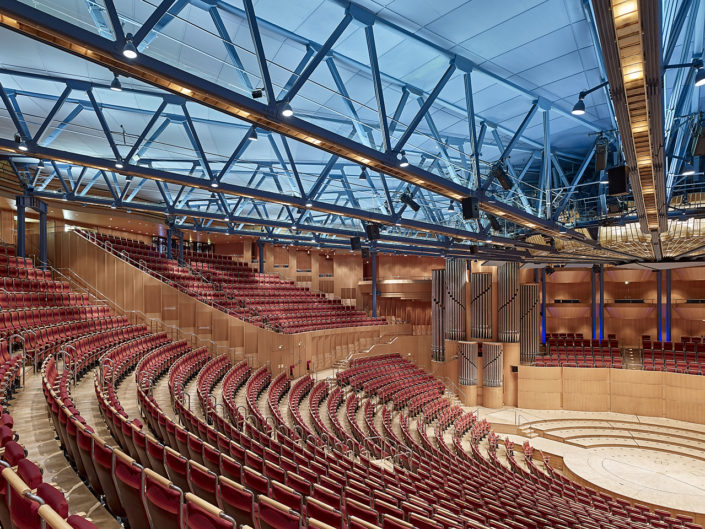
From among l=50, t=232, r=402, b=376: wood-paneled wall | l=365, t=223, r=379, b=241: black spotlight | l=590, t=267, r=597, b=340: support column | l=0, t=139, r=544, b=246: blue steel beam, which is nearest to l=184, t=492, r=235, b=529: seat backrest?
l=0, t=139, r=544, b=246: blue steel beam

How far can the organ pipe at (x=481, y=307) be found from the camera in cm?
1817

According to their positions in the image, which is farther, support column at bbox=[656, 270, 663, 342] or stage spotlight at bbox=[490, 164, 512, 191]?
support column at bbox=[656, 270, 663, 342]

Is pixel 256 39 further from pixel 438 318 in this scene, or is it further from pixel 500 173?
pixel 438 318

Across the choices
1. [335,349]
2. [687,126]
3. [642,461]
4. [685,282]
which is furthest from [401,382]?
[685,282]

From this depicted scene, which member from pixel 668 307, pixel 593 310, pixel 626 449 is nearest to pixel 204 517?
pixel 626 449

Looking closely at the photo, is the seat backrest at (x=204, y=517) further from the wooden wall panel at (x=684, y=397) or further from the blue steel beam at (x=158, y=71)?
the wooden wall panel at (x=684, y=397)

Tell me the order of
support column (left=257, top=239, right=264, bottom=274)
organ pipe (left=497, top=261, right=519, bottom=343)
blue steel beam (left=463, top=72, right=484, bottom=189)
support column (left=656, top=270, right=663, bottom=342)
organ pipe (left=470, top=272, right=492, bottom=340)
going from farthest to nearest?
support column (left=257, top=239, right=264, bottom=274) → support column (left=656, top=270, right=663, bottom=342) → organ pipe (left=470, top=272, right=492, bottom=340) → organ pipe (left=497, top=261, right=519, bottom=343) → blue steel beam (left=463, top=72, right=484, bottom=189)

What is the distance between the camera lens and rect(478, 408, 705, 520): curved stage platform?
10.4 metres

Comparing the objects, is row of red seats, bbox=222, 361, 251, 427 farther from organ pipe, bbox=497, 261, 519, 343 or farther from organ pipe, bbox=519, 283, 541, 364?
organ pipe, bbox=519, 283, 541, 364

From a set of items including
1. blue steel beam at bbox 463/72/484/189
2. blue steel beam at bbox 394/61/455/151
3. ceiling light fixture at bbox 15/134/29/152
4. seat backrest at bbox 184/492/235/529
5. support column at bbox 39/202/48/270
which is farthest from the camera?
support column at bbox 39/202/48/270

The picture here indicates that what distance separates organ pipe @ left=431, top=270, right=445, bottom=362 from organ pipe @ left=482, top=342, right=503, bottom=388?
1965 mm

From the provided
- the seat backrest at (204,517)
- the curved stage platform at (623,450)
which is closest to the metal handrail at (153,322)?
the curved stage platform at (623,450)

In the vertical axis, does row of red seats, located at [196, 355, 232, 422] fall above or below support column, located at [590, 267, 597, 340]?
below

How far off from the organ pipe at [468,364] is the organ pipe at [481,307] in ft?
2.06
